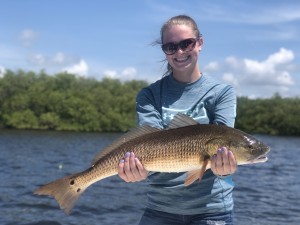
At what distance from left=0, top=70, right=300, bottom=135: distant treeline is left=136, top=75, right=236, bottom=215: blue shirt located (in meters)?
75.7

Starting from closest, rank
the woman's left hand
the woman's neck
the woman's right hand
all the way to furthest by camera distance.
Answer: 1. the woman's left hand
2. the woman's right hand
3. the woman's neck

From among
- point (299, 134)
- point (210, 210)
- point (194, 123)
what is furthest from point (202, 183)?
point (299, 134)

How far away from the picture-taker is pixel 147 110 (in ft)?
14.4

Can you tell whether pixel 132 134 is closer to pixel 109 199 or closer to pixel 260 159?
pixel 260 159

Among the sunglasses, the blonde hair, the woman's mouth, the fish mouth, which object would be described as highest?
the blonde hair

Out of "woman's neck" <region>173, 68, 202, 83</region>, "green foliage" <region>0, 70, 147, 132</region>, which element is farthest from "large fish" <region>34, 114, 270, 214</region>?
"green foliage" <region>0, 70, 147, 132</region>

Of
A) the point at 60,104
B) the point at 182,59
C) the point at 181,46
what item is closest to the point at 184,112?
Answer: the point at 182,59

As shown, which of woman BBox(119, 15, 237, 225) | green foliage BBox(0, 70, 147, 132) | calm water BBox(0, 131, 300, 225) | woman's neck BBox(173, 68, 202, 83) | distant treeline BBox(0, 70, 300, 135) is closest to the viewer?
woman BBox(119, 15, 237, 225)

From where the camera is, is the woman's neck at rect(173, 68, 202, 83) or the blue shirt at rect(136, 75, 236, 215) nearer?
the blue shirt at rect(136, 75, 236, 215)

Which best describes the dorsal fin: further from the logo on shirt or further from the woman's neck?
the woman's neck

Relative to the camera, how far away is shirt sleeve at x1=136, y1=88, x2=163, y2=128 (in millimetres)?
4309

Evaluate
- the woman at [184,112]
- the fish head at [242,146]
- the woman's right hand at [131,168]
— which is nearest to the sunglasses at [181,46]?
the woman at [184,112]

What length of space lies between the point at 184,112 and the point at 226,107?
403 millimetres

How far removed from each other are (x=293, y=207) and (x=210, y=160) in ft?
47.3
